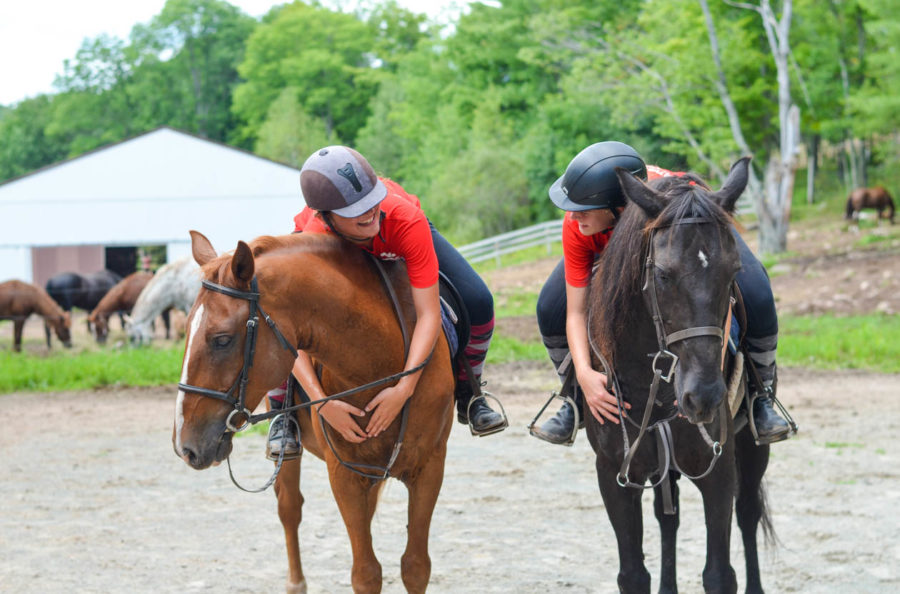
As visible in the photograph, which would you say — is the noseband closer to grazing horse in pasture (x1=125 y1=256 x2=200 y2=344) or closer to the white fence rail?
grazing horse in pasture (x1=125 y1=256 x2=200 y2=344)

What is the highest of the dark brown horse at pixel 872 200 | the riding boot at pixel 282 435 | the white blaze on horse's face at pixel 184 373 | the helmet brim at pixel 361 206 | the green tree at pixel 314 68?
the green tree at pixel 314 68

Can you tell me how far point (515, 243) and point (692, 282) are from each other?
1125 inches

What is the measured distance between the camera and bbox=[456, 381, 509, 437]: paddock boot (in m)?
4.50

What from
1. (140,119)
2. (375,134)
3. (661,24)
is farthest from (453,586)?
(140,119)

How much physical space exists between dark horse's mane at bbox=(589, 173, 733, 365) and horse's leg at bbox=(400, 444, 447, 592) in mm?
950

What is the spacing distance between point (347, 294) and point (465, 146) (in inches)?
1684

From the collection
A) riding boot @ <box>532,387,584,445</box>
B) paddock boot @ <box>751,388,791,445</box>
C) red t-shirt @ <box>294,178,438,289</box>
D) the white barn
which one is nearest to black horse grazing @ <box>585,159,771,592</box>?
riding boot @ <box>532,387,584,445</box>

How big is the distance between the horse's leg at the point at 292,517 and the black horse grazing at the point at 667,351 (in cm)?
185

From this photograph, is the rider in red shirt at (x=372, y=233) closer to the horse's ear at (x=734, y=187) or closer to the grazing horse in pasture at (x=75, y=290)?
the horse's ear at (x=734, y=187)

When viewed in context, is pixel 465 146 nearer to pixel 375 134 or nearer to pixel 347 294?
pixel 375 134

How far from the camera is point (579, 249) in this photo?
3.96 metres

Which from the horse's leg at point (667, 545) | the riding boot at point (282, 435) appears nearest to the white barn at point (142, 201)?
the riding boot at point (282, 435)

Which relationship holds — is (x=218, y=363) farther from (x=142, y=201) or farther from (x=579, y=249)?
(x=142, y=201)

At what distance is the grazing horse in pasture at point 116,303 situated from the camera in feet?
62.0
